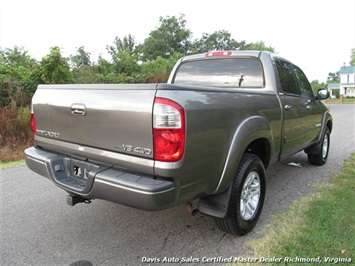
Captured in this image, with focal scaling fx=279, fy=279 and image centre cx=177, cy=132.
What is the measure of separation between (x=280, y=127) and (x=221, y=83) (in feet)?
3.25

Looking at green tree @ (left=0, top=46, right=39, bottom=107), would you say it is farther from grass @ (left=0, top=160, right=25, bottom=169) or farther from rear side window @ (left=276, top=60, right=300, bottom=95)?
rear side window @ (left=276, top=60, right=300, bottom=95)

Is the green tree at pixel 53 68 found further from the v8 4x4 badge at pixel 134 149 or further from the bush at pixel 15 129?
the v8 4x4 badge at pixel 134 149

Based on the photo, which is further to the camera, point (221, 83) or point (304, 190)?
point (304, 190)

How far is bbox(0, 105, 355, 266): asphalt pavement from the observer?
8.34 ft

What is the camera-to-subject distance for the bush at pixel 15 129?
7.14m

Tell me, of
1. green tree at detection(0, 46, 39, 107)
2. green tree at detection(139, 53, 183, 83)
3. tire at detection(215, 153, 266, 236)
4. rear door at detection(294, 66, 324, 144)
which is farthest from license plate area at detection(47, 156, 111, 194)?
green tree at detection(139, 53, 183, 83)

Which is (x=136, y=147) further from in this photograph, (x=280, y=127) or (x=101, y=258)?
(x=280, y=127)

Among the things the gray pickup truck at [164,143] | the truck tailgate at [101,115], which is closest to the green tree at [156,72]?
the gray pickup truck at [164,143]

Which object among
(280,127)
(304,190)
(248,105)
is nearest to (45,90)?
(248,105)

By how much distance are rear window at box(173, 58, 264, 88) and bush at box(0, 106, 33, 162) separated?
5129mm

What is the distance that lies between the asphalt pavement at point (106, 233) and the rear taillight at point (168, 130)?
1.08 m

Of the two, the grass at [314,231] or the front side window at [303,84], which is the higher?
the front side window at [303,84]

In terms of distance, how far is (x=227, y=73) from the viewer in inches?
151

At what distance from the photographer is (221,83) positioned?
385cm
